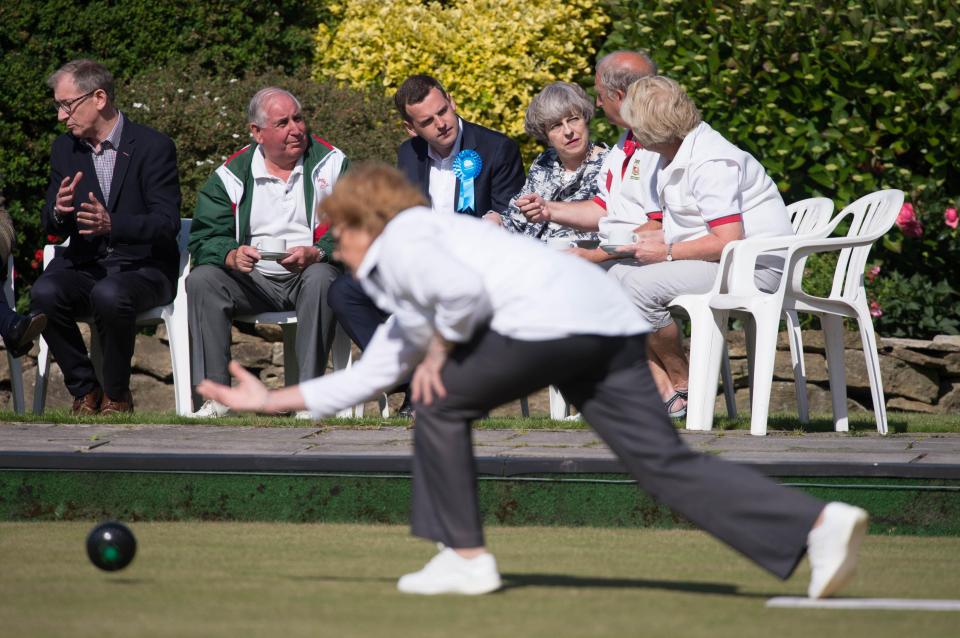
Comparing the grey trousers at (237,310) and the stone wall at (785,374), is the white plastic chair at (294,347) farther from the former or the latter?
the stone wall at (785,374)

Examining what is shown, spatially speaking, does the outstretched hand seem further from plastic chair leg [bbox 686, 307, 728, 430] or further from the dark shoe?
the dark shoe

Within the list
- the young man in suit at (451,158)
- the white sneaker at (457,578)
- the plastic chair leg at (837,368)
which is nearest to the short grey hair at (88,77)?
the young man in suit at (451,158)

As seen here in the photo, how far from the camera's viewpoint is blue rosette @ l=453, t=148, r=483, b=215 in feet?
22.4

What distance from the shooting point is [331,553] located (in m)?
3.89

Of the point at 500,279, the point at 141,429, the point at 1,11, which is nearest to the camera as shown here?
the point at 500,279

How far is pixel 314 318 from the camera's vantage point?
6.50m

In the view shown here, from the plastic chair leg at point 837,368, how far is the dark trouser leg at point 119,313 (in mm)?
3070

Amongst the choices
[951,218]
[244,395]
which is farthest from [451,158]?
[244,395]

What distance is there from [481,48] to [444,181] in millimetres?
2137

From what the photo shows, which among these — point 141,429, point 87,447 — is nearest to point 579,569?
point 87,447

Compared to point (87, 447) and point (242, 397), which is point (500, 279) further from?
point (87, 447)

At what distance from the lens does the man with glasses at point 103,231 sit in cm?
650

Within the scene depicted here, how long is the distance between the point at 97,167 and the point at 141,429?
1780 millimetres

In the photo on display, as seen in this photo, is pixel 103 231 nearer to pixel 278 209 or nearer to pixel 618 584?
pixel 278 209
